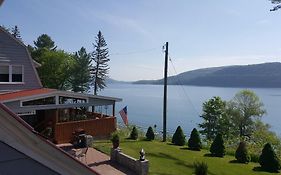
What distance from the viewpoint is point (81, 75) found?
70062mm

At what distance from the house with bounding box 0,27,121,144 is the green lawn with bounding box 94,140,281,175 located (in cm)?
170

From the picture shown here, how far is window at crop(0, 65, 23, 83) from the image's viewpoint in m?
22.8

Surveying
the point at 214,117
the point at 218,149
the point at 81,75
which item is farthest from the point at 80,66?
the point at 218,149

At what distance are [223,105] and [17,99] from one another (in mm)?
43823

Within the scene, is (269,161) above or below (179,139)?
below

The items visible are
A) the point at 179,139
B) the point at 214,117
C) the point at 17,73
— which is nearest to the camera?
the point at 17,73

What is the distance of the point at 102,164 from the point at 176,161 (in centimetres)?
451

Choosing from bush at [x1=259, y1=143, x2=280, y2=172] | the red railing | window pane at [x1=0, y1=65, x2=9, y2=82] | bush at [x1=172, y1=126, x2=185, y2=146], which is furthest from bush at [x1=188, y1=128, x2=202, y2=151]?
window pane at [x1=0, y1=65, x2=9, y2=82]

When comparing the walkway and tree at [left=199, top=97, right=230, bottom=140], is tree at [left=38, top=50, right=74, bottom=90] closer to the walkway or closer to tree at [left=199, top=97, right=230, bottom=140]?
tree at [left=199, top=97, right=230, bottom=140]

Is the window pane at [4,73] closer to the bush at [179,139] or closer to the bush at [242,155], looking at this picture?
the bush at [179,139]

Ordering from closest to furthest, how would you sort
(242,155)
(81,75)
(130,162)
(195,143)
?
1. (130,162)
2. (242,155)
3. (195,143)
4. (81,75)

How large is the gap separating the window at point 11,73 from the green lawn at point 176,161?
291 inches

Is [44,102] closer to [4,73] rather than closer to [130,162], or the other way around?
[4,73]

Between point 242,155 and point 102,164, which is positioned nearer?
point 102,164
